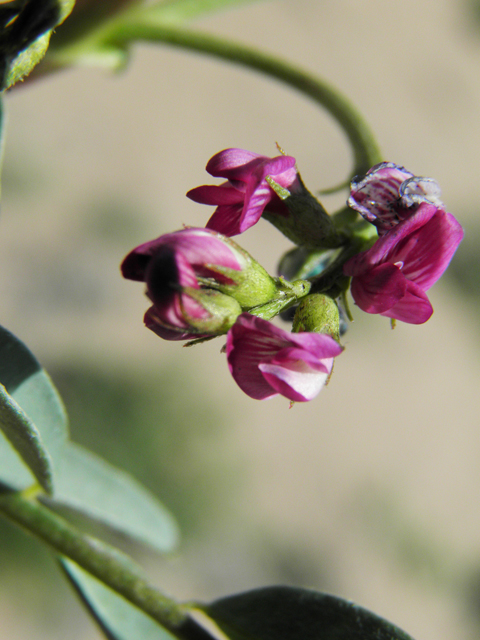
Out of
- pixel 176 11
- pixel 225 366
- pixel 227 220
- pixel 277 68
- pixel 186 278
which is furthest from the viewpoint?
pixel 225 366

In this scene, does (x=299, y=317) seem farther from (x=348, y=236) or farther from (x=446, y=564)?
→ (x=446, y=564)

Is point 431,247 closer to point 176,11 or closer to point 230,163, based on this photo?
point 230,163

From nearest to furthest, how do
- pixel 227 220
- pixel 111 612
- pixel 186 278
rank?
pixel 186 278 < pixel 227 220 < pixel 111 612

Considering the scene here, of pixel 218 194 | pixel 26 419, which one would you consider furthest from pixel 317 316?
pixel 26 419

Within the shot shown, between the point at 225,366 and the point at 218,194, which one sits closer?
the point at 218,194

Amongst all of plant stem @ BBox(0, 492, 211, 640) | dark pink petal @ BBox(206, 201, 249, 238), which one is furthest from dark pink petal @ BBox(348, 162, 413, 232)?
plant stem @ BBox(0, 492, 211, 640)

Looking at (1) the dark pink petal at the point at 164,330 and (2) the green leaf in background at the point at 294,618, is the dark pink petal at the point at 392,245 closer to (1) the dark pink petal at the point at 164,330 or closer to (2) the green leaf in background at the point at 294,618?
(1) the dark pink petal at the point at 164,330

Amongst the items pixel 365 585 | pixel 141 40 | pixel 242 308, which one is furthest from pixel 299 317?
pixel 365 585
